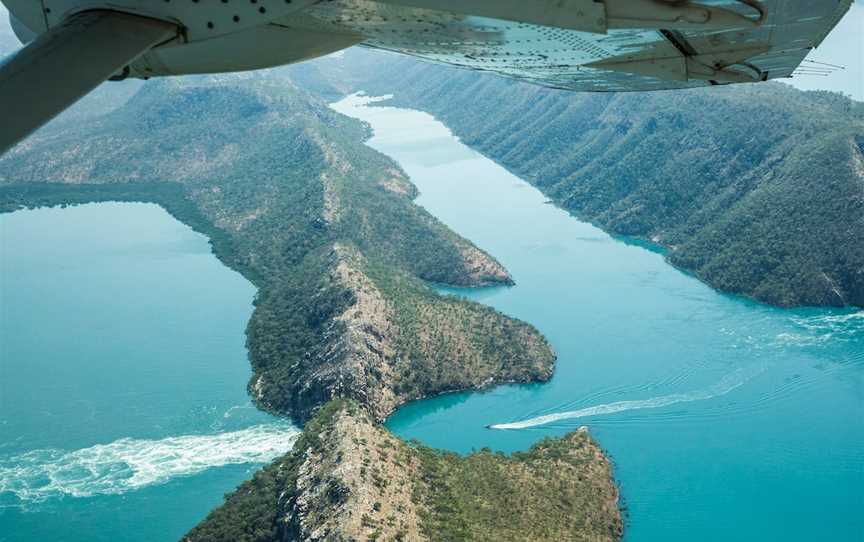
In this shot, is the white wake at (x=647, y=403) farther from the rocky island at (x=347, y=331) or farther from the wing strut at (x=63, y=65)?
the wing strut at (x=63, y=65)

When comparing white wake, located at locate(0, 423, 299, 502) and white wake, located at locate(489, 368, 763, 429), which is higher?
white wake, located at locate(0, 423, 299, 502)

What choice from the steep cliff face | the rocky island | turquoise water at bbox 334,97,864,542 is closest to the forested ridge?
the rocky island

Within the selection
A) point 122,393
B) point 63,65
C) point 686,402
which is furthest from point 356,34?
point 122,393

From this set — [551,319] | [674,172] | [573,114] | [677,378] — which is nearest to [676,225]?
[674,172]

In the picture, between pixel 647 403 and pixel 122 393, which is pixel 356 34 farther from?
pixel 122 393

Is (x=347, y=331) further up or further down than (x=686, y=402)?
further up

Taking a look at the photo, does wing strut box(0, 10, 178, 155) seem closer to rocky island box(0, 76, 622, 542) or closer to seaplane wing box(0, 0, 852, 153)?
seaplane wing box(0, 0, 852, 153)

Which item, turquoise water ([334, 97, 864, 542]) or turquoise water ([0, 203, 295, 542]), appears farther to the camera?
turquoise water ([0, 203, 295, 542])
